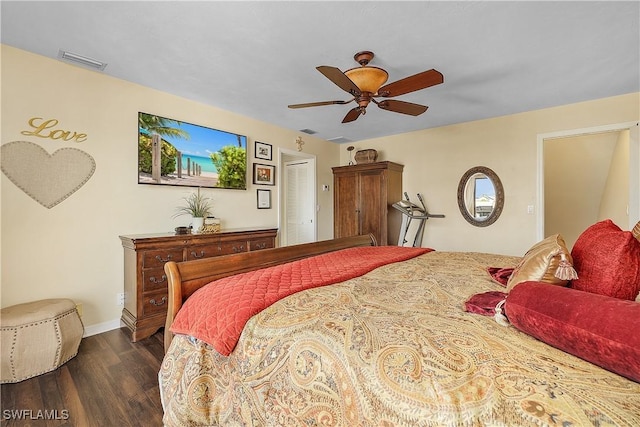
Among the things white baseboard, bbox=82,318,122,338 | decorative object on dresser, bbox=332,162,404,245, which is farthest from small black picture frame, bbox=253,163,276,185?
white baseboard, bbox=82,318,122,338

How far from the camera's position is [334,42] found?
2244mm

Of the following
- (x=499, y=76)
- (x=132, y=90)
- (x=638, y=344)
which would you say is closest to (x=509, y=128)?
(x=499, y=76)

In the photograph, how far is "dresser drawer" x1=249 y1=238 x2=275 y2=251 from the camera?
A: 140 inches

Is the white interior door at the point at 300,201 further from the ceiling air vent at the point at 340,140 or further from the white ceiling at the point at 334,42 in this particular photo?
the white ceiling at the point at 334,42

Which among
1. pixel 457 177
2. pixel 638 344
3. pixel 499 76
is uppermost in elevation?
pixel 499 76

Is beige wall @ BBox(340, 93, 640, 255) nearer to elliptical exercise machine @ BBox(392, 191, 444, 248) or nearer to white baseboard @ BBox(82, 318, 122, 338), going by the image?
elliptical exercise machine @ BBox(392, 191, 444, 248)

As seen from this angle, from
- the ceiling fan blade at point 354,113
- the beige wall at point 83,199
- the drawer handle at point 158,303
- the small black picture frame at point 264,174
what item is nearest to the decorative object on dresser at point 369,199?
the small black picture frame at point 264,174

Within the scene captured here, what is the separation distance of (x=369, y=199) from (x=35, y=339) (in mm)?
4214

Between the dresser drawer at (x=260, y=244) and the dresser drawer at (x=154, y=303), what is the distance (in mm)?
1078

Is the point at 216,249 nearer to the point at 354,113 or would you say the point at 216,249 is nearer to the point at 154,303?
the point at 154,303

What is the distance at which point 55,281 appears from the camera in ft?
8.35

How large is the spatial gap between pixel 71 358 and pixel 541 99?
5.45m

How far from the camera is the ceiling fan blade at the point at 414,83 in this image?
207 cm

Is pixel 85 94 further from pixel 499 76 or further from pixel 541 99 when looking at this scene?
pixel 541 99
